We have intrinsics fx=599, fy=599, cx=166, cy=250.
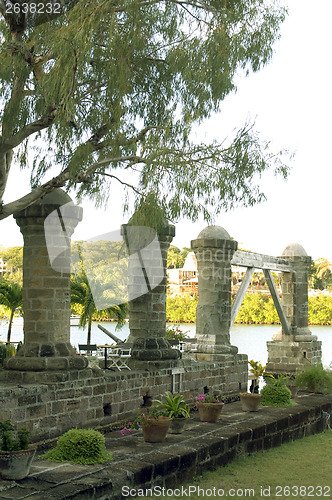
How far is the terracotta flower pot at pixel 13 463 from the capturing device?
5.45 metres

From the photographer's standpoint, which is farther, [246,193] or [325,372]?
[325,372]

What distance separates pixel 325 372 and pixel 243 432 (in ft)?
15.7

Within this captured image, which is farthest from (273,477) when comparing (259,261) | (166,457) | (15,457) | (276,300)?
(276,300)

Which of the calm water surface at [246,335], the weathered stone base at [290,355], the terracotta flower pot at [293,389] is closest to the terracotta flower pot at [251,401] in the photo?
the terracotta flower pot at [293,389]

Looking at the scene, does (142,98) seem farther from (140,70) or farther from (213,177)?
(213,177)

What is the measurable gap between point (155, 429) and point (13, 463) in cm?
218

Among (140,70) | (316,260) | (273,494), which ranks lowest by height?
(273,494)

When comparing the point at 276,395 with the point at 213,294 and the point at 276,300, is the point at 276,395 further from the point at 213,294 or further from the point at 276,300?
the point at 276,300

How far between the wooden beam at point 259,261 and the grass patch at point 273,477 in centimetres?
528

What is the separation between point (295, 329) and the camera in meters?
15.9

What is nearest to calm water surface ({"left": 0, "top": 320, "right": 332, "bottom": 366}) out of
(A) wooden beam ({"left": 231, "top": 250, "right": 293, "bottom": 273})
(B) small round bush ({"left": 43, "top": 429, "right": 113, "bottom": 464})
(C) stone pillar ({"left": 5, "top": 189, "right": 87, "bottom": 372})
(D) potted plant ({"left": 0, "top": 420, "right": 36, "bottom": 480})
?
(A) wooden beam ({"left": 231, "top": 250, "right": 293, "bottom": 273})

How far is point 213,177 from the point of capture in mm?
7691

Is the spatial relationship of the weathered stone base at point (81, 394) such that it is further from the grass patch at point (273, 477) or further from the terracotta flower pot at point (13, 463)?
the grass patch at point (273, 477)

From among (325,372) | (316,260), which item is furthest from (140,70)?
(316,260)
